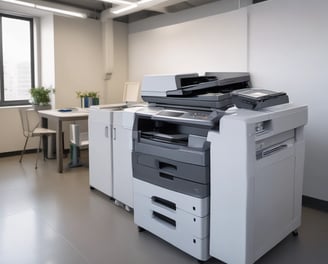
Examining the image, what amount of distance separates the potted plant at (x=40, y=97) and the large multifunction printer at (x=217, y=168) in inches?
130

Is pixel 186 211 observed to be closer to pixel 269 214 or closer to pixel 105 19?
pixel 269 214

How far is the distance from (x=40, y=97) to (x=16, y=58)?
86cm

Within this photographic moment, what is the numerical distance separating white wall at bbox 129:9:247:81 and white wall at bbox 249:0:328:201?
0.36 metres

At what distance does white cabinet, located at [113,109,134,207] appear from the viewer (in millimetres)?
2992

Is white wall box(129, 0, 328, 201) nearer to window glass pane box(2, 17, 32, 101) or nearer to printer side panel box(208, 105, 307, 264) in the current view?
printer side panel box(208, 105, 307, 264)

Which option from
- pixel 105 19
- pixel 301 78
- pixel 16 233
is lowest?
pixel 16 233

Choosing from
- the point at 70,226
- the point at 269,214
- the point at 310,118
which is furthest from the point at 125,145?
the point at 310,118

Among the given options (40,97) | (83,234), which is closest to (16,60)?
(40,97)

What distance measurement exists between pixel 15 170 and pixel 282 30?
157 inches

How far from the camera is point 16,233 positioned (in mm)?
2648

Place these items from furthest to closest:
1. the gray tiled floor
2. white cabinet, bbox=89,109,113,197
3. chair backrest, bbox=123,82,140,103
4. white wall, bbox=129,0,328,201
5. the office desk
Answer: chair backrest, bbox=123,82,140,103 < the office desk < white cabinet, bbox=89,109,113,197 < white wall, bbox=129,0,328,201 < the gray tiled floor

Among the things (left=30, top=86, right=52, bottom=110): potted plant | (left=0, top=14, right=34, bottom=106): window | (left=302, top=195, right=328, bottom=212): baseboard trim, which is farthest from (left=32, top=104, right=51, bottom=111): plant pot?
→ (left=302, top=195, right=328, bottom=212): baseboard trim

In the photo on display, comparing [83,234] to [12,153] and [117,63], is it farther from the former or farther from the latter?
[117,63]

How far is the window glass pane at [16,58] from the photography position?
211 inches
